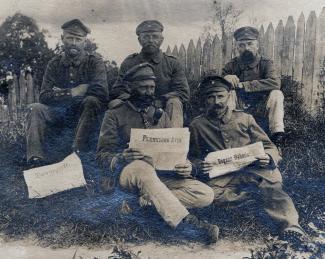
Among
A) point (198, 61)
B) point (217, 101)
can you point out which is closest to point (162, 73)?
point (217, 101)

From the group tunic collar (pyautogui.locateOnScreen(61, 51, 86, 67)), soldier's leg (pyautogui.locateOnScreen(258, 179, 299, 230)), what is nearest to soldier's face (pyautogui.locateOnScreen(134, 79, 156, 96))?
tunic collar (pyautogui.locateOnScreen(61, 51, 86, 67))

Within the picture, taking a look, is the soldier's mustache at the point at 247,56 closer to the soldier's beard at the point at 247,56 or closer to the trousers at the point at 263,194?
the soldier's beard at the point at 247,56

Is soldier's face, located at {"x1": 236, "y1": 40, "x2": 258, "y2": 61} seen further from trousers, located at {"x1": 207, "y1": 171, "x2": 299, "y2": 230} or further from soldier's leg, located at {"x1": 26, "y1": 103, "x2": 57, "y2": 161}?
soldier's leg, located at {"x1": 26, "y1": 103, "x2": 57, "y2": 161}

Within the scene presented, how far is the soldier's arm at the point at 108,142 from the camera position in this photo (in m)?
3.67

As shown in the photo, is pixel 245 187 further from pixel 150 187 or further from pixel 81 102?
pixel 81 102

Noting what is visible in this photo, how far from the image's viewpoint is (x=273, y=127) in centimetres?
416

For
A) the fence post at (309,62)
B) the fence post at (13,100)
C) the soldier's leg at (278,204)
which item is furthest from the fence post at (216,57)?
the fence post at (13,100)

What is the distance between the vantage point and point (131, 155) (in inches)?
142

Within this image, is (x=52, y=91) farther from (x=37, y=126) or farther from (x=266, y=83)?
(x=266, y=83)

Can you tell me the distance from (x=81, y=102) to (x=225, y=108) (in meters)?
1.39

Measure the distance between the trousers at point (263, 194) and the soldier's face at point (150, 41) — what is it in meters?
1.53

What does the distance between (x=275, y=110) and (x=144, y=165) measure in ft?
4.85

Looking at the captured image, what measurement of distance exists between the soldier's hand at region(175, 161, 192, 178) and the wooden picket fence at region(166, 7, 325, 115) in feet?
4.83

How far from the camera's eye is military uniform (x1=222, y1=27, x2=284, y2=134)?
4.22 meters
